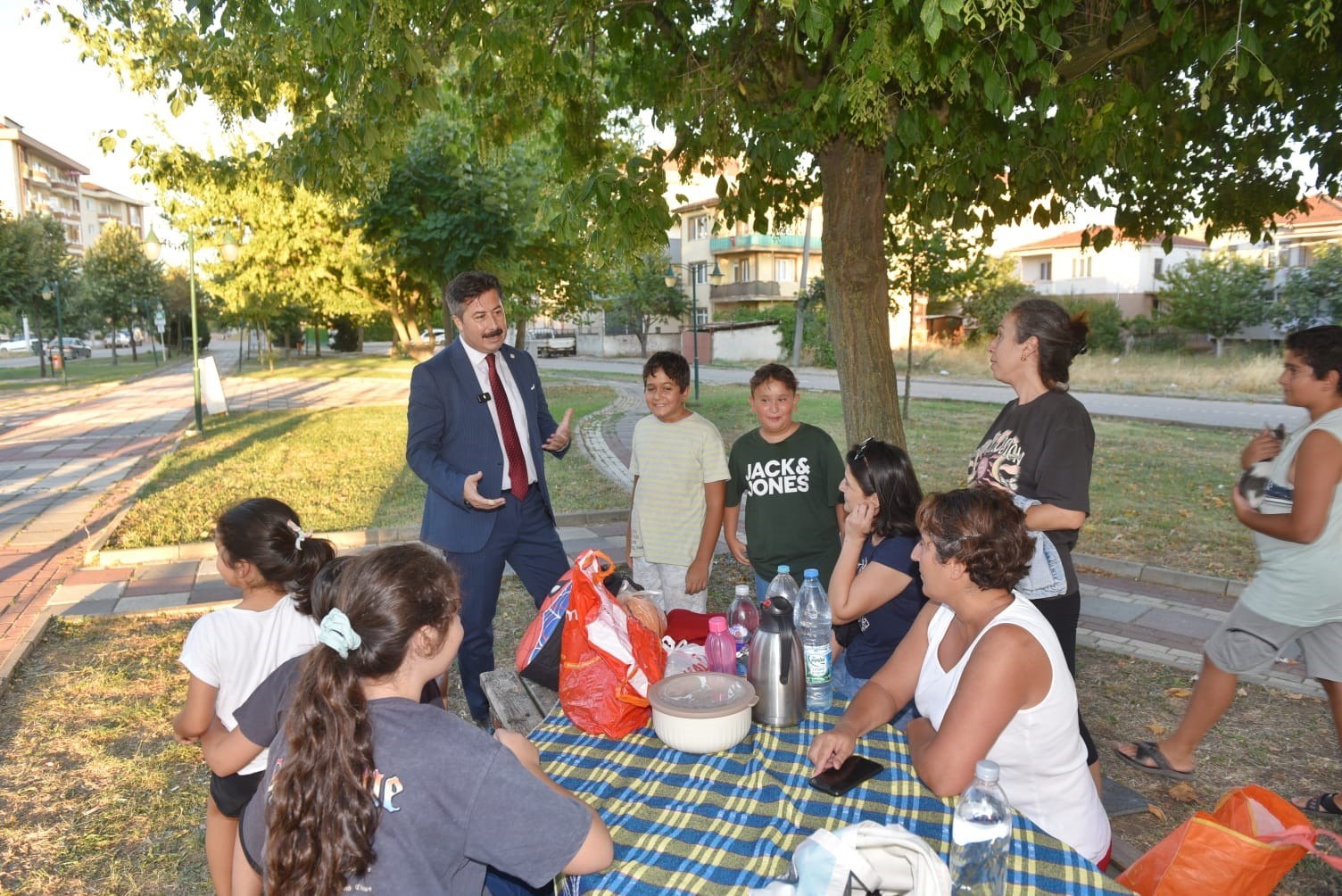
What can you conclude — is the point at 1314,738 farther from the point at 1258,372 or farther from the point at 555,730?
the point at 1258,372

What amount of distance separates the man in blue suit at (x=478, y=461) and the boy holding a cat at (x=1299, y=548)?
288 centimetres

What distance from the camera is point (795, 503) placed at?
3822 mm

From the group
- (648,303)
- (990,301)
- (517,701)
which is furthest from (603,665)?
(648,303)

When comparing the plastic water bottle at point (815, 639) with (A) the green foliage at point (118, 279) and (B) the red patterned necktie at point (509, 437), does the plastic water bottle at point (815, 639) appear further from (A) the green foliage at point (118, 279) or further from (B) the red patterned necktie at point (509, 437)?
(A) the green foliage at point (118, 279)

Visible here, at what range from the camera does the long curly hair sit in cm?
148

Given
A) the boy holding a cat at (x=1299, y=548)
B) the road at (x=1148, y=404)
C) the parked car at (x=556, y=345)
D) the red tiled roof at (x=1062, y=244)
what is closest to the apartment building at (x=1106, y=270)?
the red tiled roof at (x=1062, y=244)

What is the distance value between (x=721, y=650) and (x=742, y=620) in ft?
0.78

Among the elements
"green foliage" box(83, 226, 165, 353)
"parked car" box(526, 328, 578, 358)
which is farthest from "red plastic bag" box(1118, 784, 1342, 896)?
"parked car" box(526, 328, 578, 358)

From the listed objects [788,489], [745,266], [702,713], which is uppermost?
[745,266]

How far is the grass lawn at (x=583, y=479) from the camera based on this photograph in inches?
296

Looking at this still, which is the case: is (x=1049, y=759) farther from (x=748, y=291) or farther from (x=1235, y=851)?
(x=748, y=291)

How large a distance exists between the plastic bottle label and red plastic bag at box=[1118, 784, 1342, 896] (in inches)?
36.6

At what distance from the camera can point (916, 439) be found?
43.5 feet

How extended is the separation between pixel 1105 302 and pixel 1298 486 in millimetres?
33724
